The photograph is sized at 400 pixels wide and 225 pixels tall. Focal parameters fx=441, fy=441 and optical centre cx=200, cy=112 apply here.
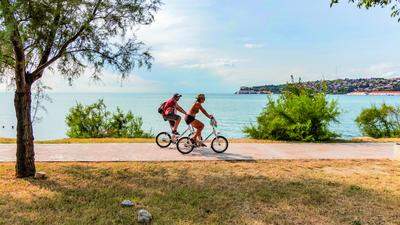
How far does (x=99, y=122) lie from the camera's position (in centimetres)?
2252

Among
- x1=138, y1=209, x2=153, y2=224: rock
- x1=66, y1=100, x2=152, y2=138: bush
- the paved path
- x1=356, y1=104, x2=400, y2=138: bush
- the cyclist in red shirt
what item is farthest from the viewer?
x1=356, y1=104, x2=400, y2=138: bush

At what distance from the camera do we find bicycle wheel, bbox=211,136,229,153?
494 inches

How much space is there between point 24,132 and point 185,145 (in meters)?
4.53

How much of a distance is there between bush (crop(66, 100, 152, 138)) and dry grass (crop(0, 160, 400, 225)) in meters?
11.9

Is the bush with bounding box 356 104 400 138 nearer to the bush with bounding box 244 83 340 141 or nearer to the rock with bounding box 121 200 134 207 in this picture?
the bush with bounding box 244 83 340 141

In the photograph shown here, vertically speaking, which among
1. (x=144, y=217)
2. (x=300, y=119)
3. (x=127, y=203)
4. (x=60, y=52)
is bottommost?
(x=144, y=217)

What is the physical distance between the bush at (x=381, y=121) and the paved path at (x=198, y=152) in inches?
343

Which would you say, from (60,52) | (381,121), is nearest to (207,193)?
(60,52)

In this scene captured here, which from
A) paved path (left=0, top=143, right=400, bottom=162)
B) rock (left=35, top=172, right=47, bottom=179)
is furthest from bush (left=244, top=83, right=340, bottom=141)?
rock (left=35, top=172, right=47, bottom=179)

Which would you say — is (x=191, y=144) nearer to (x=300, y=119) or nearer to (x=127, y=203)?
(x=127, y=203)

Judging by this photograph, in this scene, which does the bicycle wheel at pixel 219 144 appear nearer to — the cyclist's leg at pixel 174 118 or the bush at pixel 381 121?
the cyclist's leg at pixel 174 118

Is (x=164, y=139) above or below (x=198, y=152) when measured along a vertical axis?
above

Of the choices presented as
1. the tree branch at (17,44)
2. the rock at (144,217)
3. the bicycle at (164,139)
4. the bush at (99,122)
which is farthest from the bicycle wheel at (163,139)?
the bush at (99,122)

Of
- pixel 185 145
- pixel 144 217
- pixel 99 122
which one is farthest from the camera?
pixel 99 122
